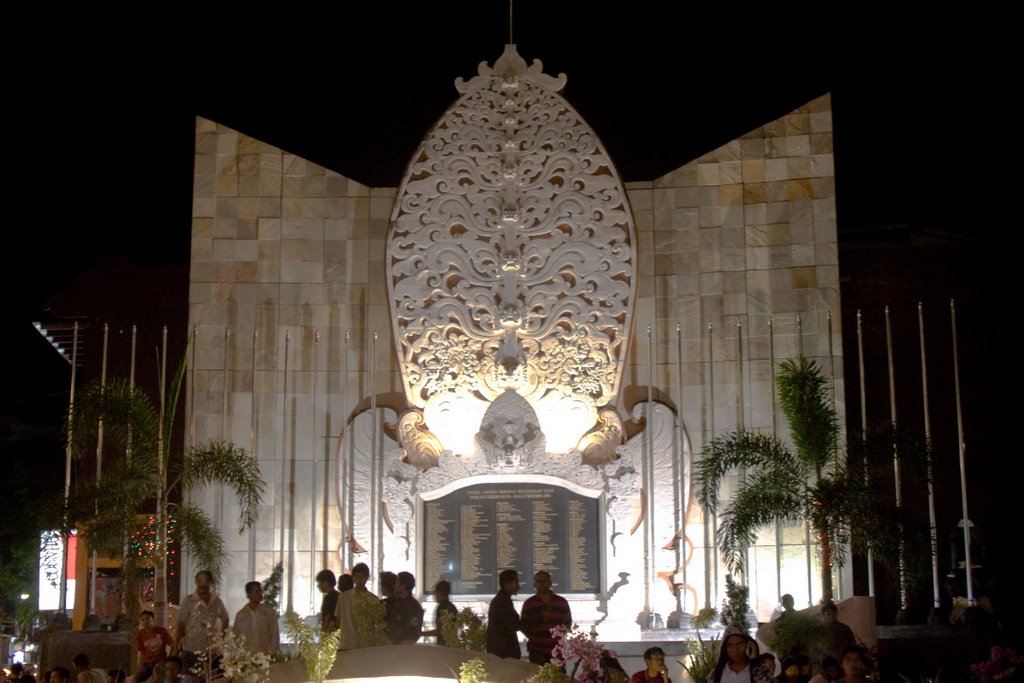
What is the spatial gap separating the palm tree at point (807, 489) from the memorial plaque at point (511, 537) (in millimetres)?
1583

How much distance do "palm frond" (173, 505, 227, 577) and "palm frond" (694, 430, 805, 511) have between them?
16.8ft

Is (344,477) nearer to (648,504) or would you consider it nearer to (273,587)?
(273,587)

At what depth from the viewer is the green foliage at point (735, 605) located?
13.4m

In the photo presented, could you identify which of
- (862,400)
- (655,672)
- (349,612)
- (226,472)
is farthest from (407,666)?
(862,400)

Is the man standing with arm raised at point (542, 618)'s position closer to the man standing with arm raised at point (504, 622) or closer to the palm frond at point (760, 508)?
the man standing with arm raised at point (504, 622)

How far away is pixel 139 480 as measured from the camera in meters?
13.4

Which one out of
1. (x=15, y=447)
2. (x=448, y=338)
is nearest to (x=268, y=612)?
(x=448, y=338)

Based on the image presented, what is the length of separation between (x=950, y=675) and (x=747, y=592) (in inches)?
83.5

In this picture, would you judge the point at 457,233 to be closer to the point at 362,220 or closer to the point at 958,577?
the point at 362,220

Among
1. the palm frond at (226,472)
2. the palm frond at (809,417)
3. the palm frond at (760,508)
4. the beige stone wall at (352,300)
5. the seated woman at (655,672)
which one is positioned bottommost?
the seated woman at (655,672)

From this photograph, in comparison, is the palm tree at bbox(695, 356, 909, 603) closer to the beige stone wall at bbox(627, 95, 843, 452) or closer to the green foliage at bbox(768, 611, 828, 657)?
the green foliage at bbox(768, 611, 828, 657)

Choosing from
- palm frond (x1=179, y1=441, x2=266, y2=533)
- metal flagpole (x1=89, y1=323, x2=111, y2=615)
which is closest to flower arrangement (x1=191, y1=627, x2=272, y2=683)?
palm frond (x1=179, y1=441, x2=266, y2=533)

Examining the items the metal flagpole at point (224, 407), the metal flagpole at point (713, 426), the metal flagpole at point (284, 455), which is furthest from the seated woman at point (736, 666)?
the metal flagpole at point (224, 407)

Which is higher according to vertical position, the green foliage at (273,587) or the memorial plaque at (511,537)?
the memorial plaque at (511,537)
